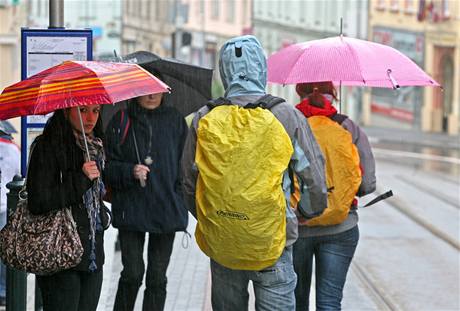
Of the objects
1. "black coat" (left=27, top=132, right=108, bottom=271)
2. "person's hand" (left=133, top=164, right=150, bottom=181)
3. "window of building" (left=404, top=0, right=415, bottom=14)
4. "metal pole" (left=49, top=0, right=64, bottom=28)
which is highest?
"metal pole" (left=49, top=0, right=64, bottom=28)

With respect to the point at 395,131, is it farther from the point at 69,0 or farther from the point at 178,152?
the point at 178,152

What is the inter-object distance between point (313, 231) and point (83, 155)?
1.64 metres

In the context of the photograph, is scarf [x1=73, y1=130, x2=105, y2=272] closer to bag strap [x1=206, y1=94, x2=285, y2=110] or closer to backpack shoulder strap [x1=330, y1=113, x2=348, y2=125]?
bag strap [x1=206, y1=94, x2=285, y2=110]

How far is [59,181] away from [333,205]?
5.77 feet

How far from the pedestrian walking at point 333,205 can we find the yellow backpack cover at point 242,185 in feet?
4.95

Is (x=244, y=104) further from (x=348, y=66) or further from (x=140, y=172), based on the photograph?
(x=140, y=172)

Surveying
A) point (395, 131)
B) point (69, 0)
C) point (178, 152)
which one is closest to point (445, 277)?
point (178, 152)

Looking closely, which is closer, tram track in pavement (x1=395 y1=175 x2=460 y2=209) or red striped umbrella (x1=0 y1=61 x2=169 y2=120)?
red striped umbrella (x1=0 y1=61 x2=169 y2=120)

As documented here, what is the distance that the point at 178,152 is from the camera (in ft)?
25.0

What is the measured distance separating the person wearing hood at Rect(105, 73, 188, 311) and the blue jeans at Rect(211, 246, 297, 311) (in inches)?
74.0

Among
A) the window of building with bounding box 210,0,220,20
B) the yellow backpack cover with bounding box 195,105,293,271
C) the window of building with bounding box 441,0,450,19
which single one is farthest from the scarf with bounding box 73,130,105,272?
the window of building with bounding box 210,0,220,20

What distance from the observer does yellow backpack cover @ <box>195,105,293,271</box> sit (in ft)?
16.9

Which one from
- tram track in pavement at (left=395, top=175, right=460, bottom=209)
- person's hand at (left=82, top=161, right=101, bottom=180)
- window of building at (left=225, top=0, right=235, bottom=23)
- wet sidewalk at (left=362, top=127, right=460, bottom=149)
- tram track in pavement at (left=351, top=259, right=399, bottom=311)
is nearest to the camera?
person's hand at (left=82, top=161, right=101, bottom=180)

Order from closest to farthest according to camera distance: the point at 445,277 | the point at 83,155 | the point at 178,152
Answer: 1. the point at 83,155
2. the point at 178,152
3. the point at 445,277
